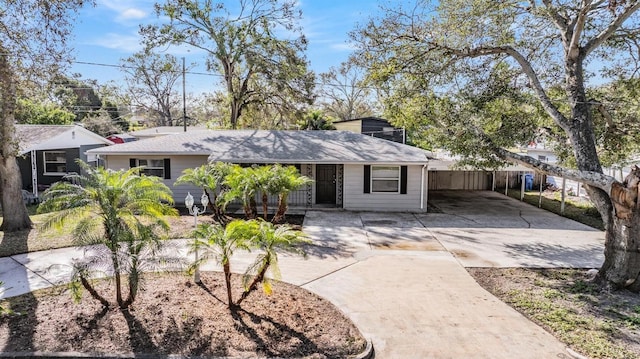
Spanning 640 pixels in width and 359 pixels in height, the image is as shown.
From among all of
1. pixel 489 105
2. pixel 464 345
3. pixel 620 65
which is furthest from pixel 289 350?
pixel 620 65

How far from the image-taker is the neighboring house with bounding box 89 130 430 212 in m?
14.6

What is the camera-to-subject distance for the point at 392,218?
13.6 metres

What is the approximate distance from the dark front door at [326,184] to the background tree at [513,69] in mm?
6184

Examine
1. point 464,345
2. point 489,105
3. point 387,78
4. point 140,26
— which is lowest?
point 464,345

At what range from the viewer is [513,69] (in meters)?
9.71

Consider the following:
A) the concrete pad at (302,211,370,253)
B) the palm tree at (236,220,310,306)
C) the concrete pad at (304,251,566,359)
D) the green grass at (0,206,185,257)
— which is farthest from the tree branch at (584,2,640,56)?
the green grass at (0,206,185,257)

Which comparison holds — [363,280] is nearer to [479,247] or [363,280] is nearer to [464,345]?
[464,345]

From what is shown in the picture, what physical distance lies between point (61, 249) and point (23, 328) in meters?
4.61

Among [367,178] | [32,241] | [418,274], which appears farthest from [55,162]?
[418,274]

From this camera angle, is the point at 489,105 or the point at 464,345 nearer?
the point at 464,345

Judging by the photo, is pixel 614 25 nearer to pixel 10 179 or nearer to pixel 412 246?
pixel 412 246

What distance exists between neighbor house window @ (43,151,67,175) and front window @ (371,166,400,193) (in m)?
15.6

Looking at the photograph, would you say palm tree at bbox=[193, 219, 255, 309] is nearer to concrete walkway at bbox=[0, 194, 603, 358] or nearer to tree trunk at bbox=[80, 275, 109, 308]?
tree trunk at bbox=[80, 275, 109, 308]

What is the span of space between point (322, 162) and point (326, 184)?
6.13 ft
